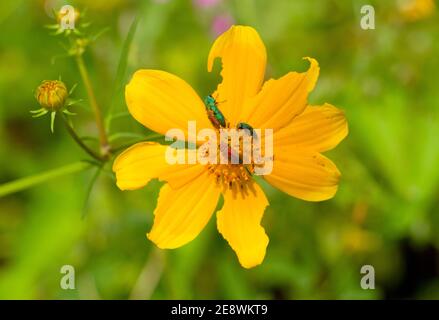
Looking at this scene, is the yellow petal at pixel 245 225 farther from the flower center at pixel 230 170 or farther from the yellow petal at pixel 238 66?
the yellow petal at pixel 238 66

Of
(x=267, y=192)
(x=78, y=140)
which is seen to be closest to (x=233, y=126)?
(x=78, y=140)

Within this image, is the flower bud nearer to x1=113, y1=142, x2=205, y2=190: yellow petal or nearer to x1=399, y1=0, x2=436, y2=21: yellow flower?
x1=113, y1=142, x2=205, y2=190: yellow petal

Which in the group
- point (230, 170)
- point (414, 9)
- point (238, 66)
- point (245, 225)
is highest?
point (414, 9)

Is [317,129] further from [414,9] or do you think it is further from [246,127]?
[414,9]

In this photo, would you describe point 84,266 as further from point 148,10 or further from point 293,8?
point 293,8

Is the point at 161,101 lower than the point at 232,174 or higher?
higher

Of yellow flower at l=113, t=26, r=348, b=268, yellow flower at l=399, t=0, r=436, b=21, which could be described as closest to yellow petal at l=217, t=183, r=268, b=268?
yellow flower at l=113, t=26, r=348, b=268

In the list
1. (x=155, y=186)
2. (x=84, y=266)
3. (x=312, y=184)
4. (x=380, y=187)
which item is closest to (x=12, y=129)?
(x=84, y=266)
